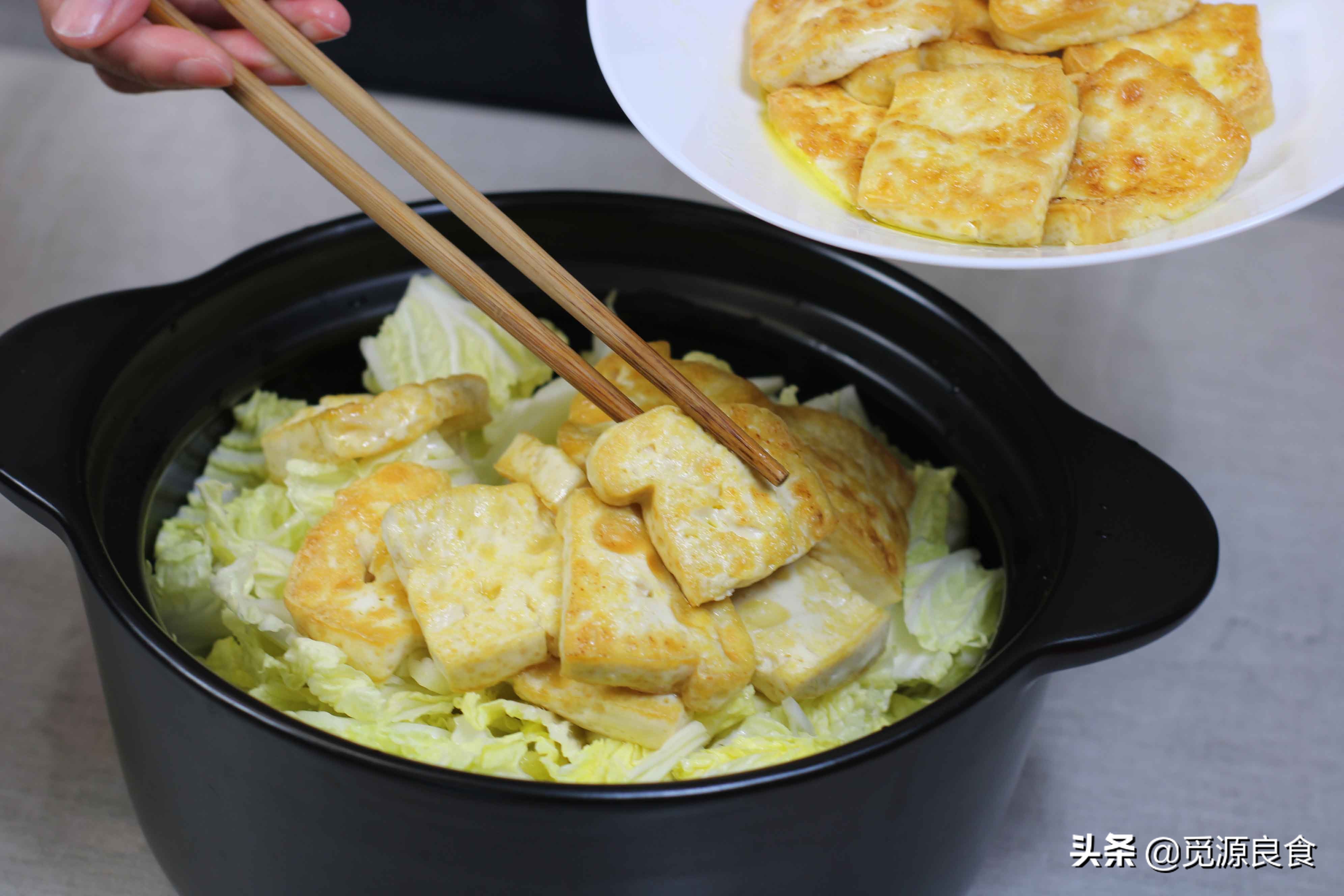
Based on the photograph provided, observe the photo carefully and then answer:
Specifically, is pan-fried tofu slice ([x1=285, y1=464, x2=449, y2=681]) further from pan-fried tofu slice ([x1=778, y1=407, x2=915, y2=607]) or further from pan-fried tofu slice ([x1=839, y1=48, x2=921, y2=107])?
pan-fried tofu slice ([x1=839, y1=48, x2=921, y2=107])

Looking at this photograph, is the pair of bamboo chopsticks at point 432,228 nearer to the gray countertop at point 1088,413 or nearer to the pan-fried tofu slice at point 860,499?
the pan-fried tofu slice at point 860,499

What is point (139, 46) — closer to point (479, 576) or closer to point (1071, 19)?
point (479, 576)

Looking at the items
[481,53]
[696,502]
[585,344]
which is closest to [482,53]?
[481,53]

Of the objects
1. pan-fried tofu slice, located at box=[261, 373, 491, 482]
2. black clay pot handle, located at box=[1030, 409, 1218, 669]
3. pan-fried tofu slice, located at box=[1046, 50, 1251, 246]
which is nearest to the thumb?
pan-fried tofu slice, located at box=[261, 373, 491, 482]

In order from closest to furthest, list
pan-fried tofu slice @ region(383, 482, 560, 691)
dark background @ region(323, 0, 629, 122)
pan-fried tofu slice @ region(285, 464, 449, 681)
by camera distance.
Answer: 1. pan-fried tofu slice @ region(383, 482, 560, 691)
2. pan-fried tofu slice @ region(285, 464, 449, 681)
3. dark background @ region(323, 0, 629, 122)

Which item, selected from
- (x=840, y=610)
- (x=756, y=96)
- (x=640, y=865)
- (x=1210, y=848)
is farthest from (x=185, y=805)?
(x=1210, y=848)

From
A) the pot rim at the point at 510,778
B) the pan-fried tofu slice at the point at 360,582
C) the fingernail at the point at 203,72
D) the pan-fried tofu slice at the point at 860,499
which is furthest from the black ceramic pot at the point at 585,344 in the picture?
the fingernail at the point at 203,72
